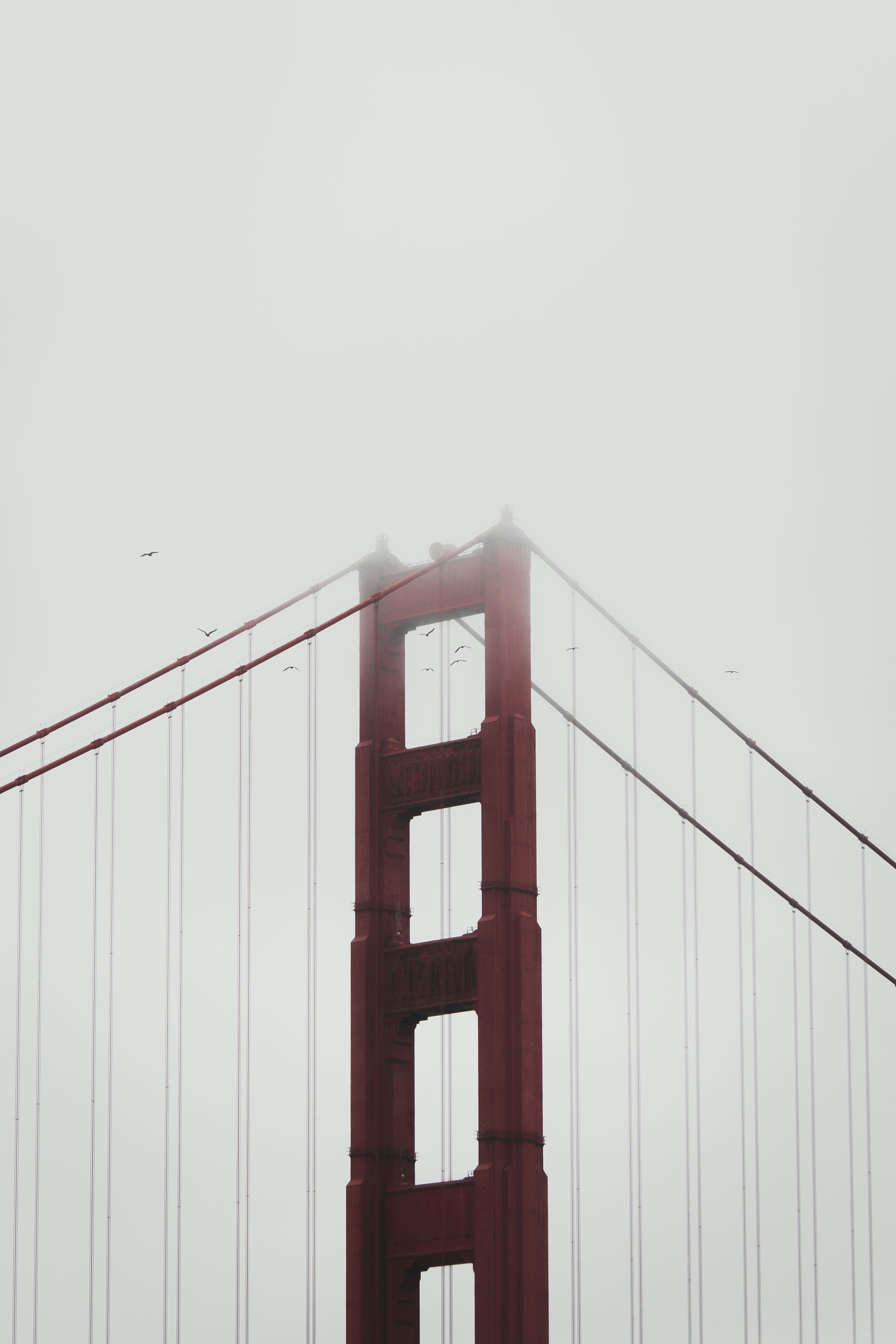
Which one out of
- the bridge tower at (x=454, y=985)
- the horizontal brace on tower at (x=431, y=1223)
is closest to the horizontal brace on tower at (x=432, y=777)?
the bridge tower at (x=454, y=985)

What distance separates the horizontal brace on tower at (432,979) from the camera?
2427 inches

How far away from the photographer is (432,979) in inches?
2452

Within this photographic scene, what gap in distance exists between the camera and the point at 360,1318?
61750 millimetres

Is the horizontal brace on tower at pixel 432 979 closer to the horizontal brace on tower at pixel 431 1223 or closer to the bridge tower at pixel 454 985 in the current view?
the bridge tower at pixel 454 985

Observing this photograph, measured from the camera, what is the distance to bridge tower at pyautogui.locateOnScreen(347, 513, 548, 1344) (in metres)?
59.8

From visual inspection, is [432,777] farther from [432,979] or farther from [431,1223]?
[431,1223]

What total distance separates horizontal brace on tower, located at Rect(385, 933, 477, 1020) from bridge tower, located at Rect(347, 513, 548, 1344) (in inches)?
1.4

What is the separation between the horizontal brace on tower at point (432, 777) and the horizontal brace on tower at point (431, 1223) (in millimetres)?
7187

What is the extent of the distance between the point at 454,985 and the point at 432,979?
63 centimetres

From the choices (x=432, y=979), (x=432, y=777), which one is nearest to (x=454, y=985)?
(x=432, y=979)

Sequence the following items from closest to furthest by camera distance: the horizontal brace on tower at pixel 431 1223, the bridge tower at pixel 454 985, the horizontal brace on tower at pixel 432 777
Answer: the bridge tower at pixel 454 985
the horizontal brace on tower at pixel 431 1223
the horizontal brace on tower at pixel 432 777

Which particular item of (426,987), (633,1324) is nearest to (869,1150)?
(633,1324)

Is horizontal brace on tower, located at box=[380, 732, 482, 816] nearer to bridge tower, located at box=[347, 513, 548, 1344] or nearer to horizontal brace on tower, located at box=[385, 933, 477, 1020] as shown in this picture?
bridge tower, located at box=[347, 513, 548, 1344]

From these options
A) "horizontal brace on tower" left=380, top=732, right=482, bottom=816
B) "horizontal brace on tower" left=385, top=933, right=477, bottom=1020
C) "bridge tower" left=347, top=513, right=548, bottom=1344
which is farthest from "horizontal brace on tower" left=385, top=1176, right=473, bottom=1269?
"horizontal brace on tower" left=380, top=732, right=482, bottom=816
